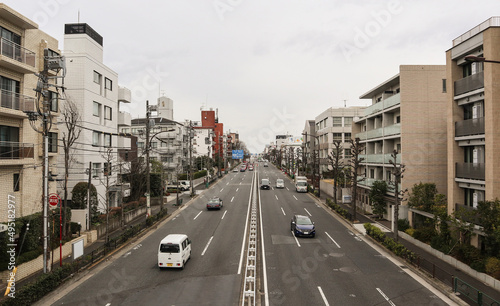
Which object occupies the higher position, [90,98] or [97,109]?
[90,98]

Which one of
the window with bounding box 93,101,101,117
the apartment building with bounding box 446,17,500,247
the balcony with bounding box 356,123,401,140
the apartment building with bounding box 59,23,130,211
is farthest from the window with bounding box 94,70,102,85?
the apartment building with bounding box 446,17,500,247

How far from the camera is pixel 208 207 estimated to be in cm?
3831

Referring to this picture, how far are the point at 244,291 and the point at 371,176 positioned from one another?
91.9 ft

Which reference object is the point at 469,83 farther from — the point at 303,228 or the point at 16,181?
the point at 16,181

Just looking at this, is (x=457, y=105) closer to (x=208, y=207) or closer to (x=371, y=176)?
(x=371, y=176)

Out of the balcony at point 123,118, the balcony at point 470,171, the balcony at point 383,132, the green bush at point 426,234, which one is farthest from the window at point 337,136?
the balcony at point 470,171

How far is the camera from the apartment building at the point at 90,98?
94.5 feet

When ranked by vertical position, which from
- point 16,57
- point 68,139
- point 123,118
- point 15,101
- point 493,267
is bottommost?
point 493,267

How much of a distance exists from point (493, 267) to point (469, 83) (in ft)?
38.9

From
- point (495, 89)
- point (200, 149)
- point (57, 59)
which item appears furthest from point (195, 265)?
point (200, 149)

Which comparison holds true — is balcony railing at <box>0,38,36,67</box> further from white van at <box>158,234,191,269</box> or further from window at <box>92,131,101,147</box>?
white van at <box>158,234,191,269</box>

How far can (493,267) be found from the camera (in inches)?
609

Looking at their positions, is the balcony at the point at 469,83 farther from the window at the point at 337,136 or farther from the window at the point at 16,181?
the window at the point at 337,136

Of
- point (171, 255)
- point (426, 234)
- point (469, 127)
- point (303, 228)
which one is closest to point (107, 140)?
point (171, 255)
